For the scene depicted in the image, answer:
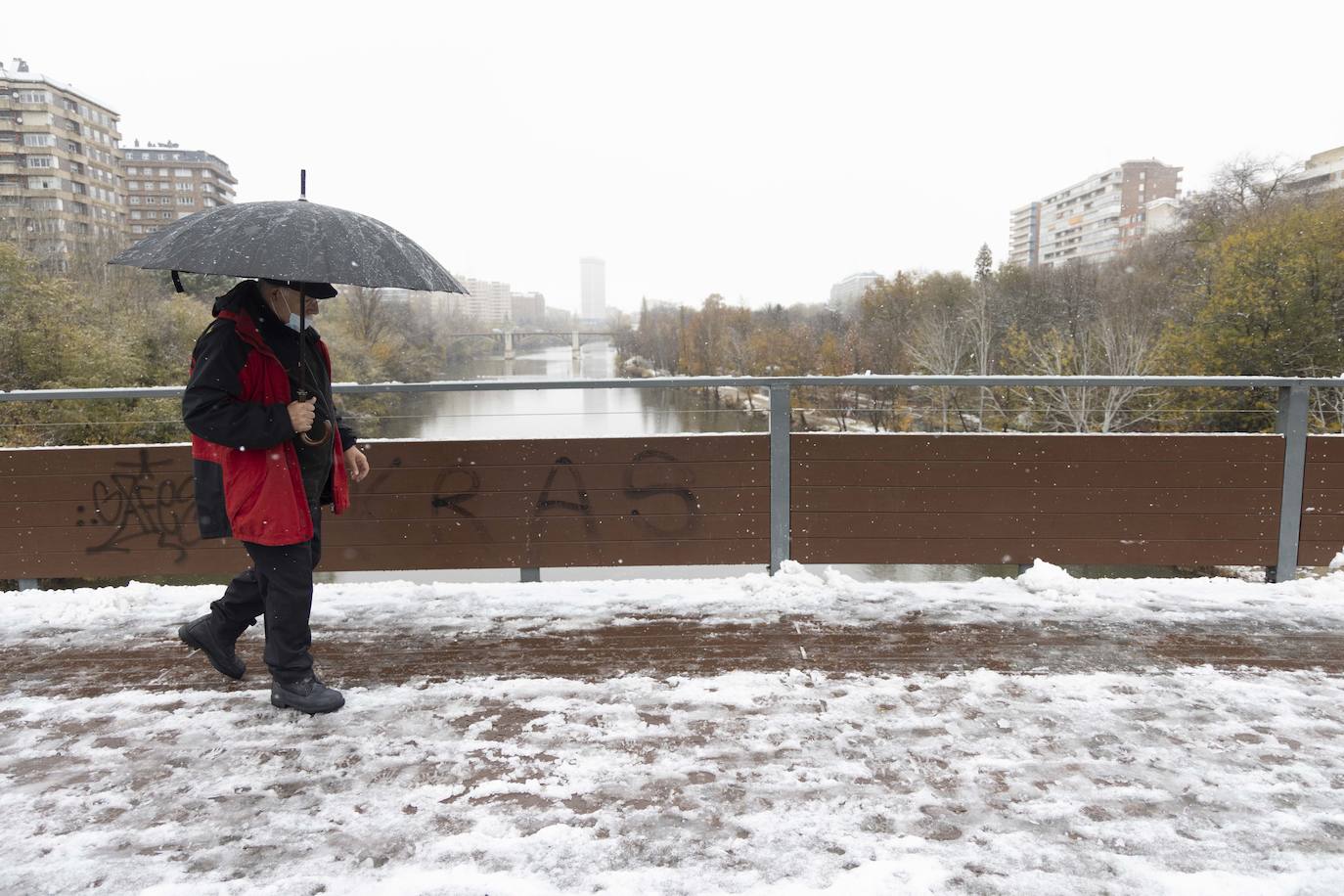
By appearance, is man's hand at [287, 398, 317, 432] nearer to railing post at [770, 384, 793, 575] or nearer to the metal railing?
the metal railing

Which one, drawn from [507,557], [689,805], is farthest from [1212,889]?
[507,557]

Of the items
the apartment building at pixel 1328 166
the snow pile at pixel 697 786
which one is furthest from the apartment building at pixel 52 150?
the apartment building at pixel 1328 166

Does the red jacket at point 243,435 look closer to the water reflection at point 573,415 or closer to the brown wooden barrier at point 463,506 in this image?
the water reflection at point 573,415

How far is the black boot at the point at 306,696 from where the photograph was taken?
2781 mm

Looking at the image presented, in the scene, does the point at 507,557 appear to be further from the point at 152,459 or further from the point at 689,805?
the point at 689,805

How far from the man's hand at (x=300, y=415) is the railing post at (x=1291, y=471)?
4768 millimetres

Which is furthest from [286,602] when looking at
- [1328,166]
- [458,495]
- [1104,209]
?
[1104,209]

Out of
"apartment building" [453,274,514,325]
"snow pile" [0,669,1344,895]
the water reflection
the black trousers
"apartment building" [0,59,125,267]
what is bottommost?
"snow pile" [0,669,1344,895]

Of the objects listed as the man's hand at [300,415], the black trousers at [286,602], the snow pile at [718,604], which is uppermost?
the man's hand at [300,415]

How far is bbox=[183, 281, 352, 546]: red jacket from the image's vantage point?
254cm

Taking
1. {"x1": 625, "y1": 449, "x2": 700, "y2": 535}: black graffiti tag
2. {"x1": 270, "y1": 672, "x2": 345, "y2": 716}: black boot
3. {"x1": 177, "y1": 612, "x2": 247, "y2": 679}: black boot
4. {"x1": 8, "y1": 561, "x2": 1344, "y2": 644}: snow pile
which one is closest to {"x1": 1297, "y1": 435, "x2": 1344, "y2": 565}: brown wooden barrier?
{"x1": 8, "y1": 561, "x2": 1344, "y2": 644}: snow pile

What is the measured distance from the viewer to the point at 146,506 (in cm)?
430

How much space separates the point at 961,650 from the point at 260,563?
2752mm

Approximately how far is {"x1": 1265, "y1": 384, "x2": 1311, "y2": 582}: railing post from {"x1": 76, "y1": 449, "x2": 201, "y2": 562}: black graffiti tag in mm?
5905
